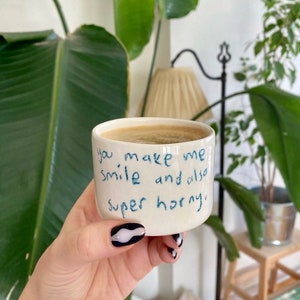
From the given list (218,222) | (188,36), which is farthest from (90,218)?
(188,36)

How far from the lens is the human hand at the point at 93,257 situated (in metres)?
0.38

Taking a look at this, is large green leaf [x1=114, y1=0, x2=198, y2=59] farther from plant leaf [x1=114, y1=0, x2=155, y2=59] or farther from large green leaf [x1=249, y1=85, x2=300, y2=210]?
large green leaf [x1=249, y1=85, x2=300, y2=210]

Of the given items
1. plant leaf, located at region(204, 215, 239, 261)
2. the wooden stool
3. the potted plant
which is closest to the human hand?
the potted plant

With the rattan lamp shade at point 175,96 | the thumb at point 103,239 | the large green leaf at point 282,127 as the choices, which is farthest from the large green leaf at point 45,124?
the rattan lamp shade at point 175,96

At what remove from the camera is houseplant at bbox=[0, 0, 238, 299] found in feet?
1.78

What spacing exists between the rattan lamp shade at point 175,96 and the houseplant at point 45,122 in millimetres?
404

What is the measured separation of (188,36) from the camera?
1.25 metres

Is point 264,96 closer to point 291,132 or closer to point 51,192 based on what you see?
point 291,132

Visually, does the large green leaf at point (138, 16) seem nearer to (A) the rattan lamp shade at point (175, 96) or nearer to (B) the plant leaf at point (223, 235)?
(A) the rattan lamp shade at point (175, 96)

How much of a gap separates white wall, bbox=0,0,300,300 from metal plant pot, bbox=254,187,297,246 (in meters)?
0.24

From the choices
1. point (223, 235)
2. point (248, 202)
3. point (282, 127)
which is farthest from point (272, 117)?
point (223, 235)

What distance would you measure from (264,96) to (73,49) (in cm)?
38

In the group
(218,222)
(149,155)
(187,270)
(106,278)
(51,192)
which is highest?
(149,155)

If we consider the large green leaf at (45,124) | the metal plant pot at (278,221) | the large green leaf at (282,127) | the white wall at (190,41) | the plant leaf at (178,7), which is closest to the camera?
the large green leaf at (45,124)
